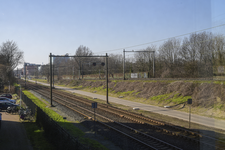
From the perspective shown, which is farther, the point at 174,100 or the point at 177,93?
the point at 177,93

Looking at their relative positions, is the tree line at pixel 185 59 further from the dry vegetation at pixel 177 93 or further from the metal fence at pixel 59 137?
the metal fence at pixel 59 137

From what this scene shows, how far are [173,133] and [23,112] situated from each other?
1575 cm

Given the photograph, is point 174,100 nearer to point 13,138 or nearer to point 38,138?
point 38,138

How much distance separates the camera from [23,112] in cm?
2077

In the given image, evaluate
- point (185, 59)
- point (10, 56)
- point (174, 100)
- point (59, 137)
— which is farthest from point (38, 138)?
point (10, 56)

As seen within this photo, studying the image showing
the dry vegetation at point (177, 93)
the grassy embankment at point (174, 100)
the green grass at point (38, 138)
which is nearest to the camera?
the green grass at point (38, 138)

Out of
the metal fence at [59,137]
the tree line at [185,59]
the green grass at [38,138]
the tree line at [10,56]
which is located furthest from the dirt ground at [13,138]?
the tree line at [10,56]

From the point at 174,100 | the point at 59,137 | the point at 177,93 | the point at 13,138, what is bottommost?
the point at 13,138

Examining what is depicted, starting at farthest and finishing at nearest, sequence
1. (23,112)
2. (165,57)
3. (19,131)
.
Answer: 1. (165,57)
2. (23,112)
3. (19,131)

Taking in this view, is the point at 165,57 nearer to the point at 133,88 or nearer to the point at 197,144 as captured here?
the point at 133,88

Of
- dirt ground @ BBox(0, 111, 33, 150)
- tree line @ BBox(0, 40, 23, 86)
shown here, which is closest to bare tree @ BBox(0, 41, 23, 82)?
tree line @ BBox(0, 40, 23, 86)

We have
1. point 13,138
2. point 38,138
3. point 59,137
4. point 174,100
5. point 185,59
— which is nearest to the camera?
point 59,137

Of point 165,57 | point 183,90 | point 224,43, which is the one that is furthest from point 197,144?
point 165,57

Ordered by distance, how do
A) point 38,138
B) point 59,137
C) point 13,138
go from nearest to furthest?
1. point 59,137
2. point 38,138
3. point 13,138
